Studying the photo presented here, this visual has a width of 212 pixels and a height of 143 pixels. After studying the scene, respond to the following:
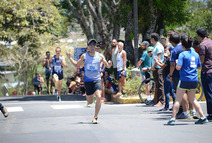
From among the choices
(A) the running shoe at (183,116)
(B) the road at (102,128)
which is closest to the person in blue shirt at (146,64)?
(B) the road at (102,128)

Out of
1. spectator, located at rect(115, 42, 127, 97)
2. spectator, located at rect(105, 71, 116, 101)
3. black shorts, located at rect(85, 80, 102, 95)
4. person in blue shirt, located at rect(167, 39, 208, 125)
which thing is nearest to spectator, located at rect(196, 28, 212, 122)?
person in blue shirt, located at rect(167, 39, 208, 125)

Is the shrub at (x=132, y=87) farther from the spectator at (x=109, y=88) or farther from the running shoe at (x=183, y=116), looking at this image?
the running shoe at (x=183, y=116)

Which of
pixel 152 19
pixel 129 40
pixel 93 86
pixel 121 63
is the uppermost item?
pixel 152 19

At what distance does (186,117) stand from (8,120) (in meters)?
4.33

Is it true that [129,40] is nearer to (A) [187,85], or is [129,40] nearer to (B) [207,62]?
(B) [207,62]

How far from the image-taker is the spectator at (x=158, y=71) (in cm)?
1162

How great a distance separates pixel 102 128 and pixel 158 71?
439 cm

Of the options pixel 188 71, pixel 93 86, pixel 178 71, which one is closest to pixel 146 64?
pixel 178 71

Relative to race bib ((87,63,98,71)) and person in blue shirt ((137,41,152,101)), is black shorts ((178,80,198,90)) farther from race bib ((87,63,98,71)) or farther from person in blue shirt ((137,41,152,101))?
person in blue shirt ((137,41,152,101))

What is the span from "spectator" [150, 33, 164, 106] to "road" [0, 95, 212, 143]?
90 cm

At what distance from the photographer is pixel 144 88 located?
14.2m

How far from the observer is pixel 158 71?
1237 centimetres

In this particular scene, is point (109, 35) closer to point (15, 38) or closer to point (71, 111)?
point (71, 111)

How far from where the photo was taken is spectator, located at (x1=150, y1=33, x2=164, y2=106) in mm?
11617
